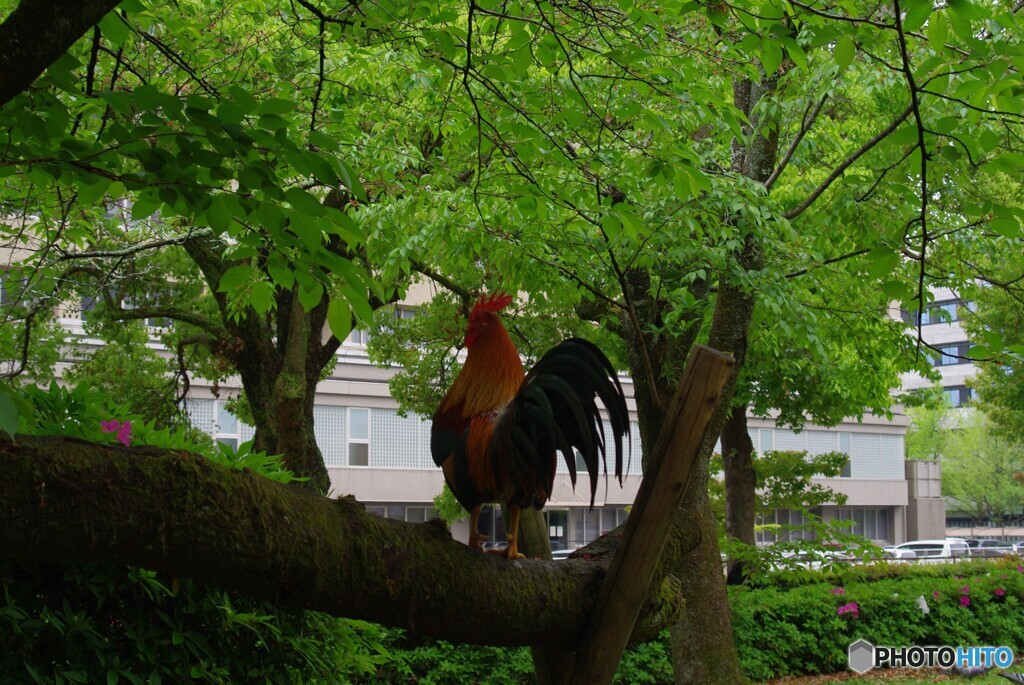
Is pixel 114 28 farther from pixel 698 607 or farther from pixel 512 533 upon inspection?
pixel 698 607

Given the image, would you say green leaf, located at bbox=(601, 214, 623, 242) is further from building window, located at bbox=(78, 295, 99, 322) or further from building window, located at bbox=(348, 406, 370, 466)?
building window, located at bbox=(348, 406, 370, 466)

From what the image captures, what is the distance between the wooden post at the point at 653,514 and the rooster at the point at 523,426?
0.16 metres

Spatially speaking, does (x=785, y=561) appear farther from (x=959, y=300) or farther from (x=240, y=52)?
(x=240, y=52)

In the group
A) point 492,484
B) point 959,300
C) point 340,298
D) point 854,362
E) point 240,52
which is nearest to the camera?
point 340,298

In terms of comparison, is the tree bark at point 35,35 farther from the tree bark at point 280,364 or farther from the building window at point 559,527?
the building window at point 559,527

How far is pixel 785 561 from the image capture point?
27.8 ft

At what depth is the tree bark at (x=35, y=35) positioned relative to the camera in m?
2.21

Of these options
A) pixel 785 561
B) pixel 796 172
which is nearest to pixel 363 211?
pixel 785 561

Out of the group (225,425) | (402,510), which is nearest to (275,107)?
(225,425)

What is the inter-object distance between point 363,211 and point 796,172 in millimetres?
6292

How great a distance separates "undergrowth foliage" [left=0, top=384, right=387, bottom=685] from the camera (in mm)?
2736

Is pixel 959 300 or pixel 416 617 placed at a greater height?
pixel 959 300

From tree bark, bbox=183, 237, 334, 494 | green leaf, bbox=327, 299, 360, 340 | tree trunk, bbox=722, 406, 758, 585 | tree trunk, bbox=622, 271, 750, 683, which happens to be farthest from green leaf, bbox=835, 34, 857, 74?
tree trunk, bbox=722, 406, 758, 585

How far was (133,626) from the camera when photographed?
2.95 meters
